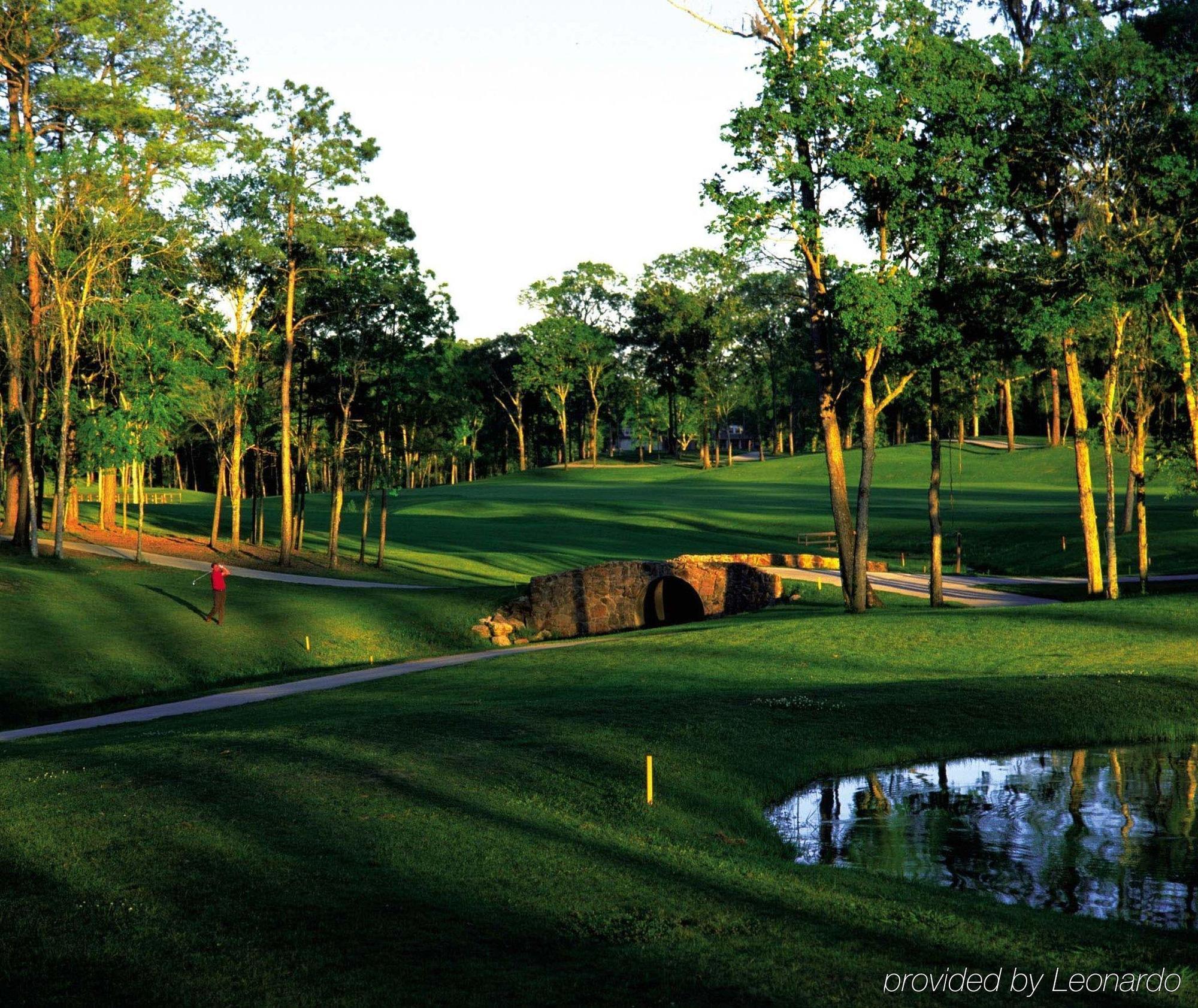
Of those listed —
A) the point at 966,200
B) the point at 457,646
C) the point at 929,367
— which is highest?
the point at 966,200

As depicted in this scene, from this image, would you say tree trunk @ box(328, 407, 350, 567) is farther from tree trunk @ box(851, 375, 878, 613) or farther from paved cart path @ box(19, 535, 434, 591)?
tree trunk @ box(851, 375, 878, 613)

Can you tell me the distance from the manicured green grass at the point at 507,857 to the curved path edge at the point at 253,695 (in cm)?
145

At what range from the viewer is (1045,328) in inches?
1238

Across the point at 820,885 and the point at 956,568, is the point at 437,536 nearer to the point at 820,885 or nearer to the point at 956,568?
the point at 956,568

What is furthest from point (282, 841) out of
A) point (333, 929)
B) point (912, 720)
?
point (912, 720)

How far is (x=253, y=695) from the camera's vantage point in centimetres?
2323

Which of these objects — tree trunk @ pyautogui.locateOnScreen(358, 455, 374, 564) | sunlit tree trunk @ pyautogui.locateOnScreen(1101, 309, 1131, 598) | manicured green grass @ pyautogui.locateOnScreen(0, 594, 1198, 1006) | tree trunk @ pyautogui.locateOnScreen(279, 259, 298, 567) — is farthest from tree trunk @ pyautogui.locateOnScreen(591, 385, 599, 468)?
manicured green grass @ pyautogui.locateOnScreen(0, 594, 1198, 1006)

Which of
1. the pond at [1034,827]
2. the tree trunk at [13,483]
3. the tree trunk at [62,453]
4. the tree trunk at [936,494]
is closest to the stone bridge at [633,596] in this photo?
the tree trunk at [936,494]

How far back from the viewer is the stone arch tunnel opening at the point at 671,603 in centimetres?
3928

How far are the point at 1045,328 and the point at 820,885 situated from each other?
2465 centimetres

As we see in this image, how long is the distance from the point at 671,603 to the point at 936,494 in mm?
9223

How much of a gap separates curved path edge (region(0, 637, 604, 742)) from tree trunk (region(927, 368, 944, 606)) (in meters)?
13.1

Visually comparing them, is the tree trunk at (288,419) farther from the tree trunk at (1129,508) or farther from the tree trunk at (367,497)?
the tree trunk at (1129,508)

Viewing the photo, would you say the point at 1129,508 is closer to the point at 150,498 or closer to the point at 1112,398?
the point at 1112,398
